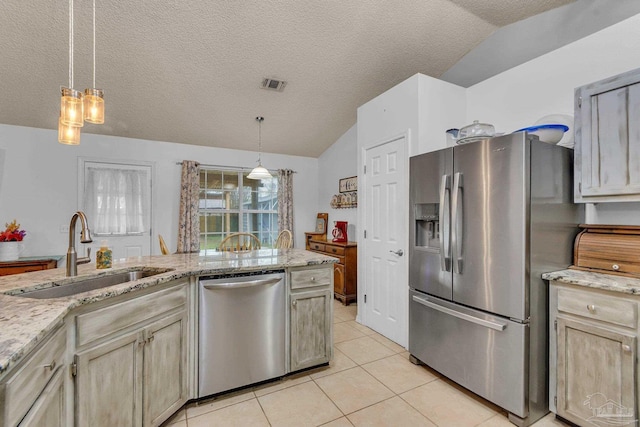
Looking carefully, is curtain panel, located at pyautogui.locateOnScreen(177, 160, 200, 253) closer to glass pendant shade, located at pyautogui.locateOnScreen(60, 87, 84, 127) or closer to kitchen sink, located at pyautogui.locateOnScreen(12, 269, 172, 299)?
kitchen sink, located at pyautogui.locateOnScreen(12, 269, 172, 299)

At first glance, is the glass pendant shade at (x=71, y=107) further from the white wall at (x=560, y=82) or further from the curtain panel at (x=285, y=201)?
the curtain panel at (x=285, y=201)

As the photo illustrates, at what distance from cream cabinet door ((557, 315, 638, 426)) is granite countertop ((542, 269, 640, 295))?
232 millimetres

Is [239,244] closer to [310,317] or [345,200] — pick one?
[310,317]

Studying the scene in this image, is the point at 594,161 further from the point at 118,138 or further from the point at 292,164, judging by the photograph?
the point at 118,138

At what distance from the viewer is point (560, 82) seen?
2.39 meters

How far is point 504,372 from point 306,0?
313 centimetres

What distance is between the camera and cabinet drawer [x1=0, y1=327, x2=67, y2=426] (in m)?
0.75

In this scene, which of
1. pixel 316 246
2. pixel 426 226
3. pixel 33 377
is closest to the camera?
pixel 33 377

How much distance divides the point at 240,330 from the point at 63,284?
105 cm

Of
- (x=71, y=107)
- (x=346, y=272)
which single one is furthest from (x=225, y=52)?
(x=346, y=272)

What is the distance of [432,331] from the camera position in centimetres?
230

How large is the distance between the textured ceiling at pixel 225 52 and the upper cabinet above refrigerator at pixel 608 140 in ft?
3.00

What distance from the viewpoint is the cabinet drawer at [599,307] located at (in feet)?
4.97

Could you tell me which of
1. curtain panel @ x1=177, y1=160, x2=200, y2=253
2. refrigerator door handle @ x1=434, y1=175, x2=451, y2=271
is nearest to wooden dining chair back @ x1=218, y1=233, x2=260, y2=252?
curtain panel @ x1=177, y1=160, x2=200, y2=253
